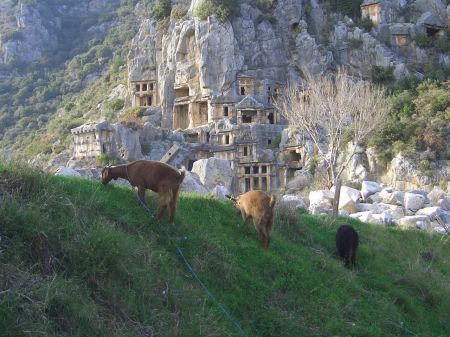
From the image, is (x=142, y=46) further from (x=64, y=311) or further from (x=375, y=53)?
(x=64, y=311)

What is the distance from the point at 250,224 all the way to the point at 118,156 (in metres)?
34.5

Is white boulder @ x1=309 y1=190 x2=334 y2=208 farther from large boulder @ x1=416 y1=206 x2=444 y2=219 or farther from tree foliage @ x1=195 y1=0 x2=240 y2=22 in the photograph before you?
tree foliage @ x1=195 y1=0 x2=240 y2=22

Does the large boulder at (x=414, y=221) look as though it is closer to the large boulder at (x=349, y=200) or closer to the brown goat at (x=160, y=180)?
the large boulder at (x=349, y=200)

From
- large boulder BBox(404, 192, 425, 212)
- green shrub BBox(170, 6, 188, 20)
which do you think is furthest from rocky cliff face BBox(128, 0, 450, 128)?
large boulder BBox(404, 192, 425, 212)

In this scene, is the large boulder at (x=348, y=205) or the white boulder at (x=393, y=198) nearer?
the large boulder at (x=348, y=205)

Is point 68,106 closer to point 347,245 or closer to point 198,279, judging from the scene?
point 347,245

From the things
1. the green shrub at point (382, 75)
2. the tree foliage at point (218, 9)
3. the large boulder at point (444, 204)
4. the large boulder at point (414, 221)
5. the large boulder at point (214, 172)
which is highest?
the tree foliage at point (218, 9)

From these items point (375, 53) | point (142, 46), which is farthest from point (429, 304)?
point (142, 46)

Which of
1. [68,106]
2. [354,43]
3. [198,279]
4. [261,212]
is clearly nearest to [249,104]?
[354,43]

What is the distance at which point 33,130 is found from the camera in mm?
74750

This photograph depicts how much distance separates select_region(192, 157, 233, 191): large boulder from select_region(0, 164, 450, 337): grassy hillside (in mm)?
15378

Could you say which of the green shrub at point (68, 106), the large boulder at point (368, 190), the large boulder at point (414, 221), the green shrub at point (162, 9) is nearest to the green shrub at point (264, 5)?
the green shrub at point (162, 9)

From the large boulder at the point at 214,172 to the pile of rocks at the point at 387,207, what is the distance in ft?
20.4

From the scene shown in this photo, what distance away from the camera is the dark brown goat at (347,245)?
1367 centimetres
